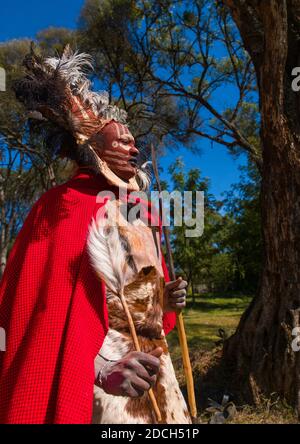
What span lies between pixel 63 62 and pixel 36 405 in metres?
1.57

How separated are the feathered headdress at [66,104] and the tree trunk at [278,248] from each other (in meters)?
2.58

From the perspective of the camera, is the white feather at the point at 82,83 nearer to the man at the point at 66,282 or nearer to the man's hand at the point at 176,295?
the man at the point at 66,282

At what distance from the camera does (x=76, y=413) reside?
1228mm

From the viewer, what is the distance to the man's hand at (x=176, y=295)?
1795mm

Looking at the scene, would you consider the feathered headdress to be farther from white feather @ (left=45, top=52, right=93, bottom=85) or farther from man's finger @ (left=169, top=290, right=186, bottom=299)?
man's finger @ (left=169, top=290, right=186, bottom=299)

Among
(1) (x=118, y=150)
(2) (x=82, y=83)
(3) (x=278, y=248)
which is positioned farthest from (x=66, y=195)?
(3) (x=278, y=248)

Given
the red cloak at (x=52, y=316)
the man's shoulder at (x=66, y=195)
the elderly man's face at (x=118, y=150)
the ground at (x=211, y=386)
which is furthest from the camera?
the ground at (x=211, y=386)

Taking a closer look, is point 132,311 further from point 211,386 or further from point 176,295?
point 211,386

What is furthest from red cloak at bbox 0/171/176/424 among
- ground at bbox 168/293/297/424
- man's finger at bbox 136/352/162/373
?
ground at bbox 168/293/297/424

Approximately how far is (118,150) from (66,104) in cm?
35

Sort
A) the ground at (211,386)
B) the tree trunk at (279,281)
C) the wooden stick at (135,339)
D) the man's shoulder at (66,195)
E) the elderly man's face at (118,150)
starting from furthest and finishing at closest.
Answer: the tree trunk at (279,281) < the ground at (211,386) < the elderly man's face at (118,150) < the man's shoulder at (66,195) < the wooden stick at (135,339)

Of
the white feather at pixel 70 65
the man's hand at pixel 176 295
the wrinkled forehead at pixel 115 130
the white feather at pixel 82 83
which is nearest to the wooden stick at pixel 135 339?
the man's hand at pixel 176 295

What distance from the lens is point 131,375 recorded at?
1284 millimetres

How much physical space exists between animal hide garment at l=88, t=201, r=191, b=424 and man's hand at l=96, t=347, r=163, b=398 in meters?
0.11
